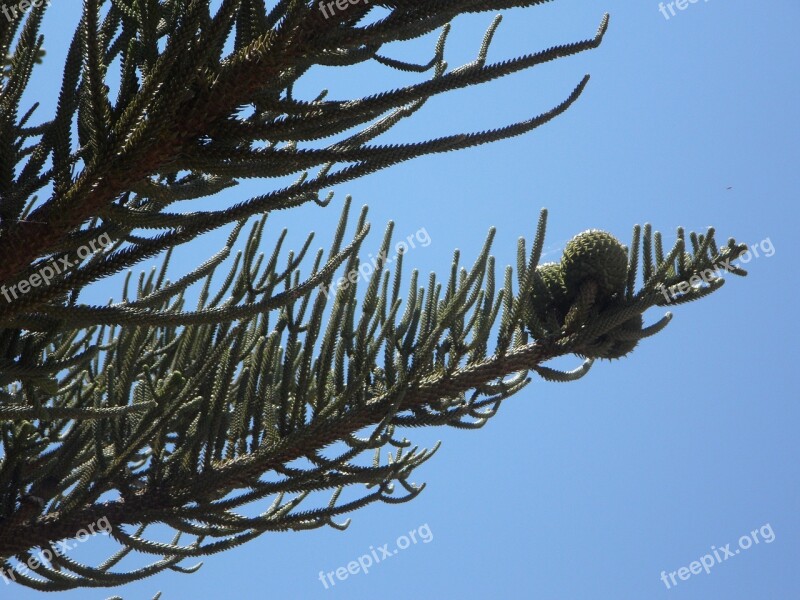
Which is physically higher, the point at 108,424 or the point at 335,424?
the point at 108,424

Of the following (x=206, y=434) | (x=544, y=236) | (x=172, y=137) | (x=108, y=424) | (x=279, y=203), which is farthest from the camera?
(x=108, y=424)

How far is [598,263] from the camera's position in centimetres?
282

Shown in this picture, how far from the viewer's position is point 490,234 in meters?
2.69

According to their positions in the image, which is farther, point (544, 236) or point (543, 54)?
point (544, 236)

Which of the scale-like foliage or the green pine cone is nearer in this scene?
the scale-like foliage

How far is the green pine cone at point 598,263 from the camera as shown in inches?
111

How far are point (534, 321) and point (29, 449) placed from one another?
5.65 feet

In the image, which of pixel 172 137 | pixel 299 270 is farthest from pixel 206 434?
pixel 172 137

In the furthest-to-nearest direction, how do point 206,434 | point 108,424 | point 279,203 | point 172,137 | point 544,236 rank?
point 108,424 → point 206,434 → point 544,236 → point 279,203 → point 172,137

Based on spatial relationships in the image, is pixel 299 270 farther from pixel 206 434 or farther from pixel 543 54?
pixel 543 54

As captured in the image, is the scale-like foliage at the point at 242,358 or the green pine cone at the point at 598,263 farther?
the green pine cone at the point at 598,263

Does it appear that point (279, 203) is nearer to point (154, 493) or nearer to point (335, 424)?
point (335, 424)

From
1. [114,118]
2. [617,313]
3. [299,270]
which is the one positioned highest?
[299,270]

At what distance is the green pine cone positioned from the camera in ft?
9.27
